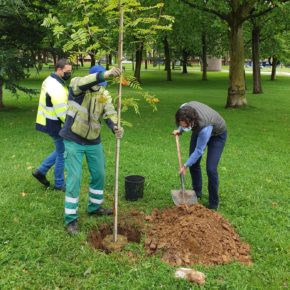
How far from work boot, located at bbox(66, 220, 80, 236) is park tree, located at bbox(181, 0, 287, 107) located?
11218mm

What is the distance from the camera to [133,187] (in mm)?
5914

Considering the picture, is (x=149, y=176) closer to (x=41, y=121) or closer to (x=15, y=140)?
(x=41, y=121)

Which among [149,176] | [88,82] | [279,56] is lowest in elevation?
[149,176]

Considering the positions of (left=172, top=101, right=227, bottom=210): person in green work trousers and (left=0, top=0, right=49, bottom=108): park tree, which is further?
(left=0, top=0, right=49, bottom=108): park tree

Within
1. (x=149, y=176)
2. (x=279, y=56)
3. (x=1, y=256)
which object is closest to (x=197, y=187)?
(x=149, y=176)

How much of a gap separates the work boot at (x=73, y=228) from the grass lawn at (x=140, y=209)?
0.26ft

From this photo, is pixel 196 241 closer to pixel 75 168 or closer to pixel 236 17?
pixel 75 168

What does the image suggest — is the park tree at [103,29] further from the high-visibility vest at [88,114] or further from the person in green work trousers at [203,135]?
the person in green work trousers at [203,135]

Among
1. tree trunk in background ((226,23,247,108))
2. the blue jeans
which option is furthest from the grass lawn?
tree trunk in background ((226,23,247,108))

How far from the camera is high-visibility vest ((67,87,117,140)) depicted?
4695 millimetres

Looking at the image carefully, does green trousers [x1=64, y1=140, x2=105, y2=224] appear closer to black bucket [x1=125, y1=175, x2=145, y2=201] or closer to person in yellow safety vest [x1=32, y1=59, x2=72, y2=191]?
black bucket [x1=125, y1=175, x2=145, y2=201]

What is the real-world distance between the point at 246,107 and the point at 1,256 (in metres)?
13.8

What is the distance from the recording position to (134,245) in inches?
183

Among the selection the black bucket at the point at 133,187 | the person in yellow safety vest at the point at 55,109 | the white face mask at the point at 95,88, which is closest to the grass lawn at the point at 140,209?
the black bucket at the point at 133,187
